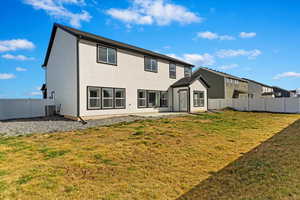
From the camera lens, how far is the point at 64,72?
1378 cm

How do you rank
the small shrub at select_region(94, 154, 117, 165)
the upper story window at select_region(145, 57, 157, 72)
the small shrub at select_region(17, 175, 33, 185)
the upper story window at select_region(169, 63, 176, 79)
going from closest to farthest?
the small shrub at select_region(17, 175, 33, 185) → the small shrub at select_region(94, 154, 117, 165) → the upper story window at select_region(145, 57, 157, 72) → the upper story window at select_region(169, 63, 176, 79)

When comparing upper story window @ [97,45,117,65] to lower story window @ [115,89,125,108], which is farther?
lower story window @ [115,89,125,108]

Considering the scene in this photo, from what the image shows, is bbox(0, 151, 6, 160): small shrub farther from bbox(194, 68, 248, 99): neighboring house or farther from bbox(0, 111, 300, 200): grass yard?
bbox(194, 68, 248, 99): neighboring house

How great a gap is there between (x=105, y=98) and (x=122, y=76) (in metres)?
2.56

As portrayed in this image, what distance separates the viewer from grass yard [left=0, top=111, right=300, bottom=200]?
3215 millimetres

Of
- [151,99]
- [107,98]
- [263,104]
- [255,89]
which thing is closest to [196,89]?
[151,99]

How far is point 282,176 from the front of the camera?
11.5 ft

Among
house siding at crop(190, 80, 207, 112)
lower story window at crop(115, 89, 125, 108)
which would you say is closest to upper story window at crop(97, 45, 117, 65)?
lower story window at crop(115, 89, 125, 108)

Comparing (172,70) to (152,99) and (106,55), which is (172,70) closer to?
(152,99)

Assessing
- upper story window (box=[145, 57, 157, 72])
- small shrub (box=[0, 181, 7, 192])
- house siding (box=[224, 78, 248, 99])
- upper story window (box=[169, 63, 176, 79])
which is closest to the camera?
small shrub (box=[0, 181, 7, 192])

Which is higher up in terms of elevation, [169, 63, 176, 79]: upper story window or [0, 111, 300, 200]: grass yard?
[169, 63, 176, 79]: upper story window

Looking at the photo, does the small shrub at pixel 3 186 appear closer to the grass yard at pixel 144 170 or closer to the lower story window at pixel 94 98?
the grass yard at pixel 144 170

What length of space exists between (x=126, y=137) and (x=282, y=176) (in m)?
5.48

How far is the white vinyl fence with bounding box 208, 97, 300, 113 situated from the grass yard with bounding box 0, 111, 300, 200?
19540mm
